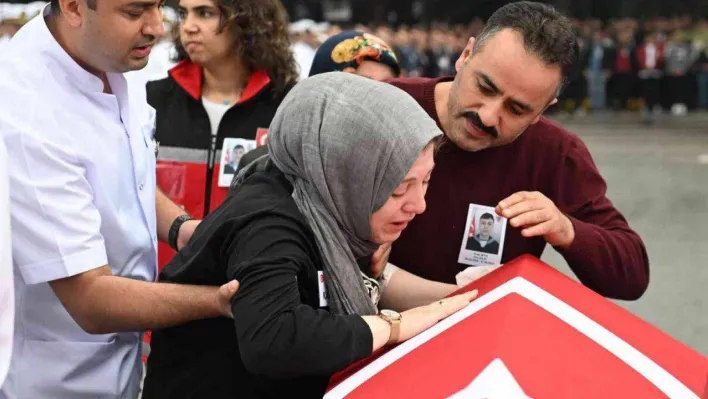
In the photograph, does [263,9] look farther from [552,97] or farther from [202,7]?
[552,97]

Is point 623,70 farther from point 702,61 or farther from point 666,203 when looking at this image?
point 666,203

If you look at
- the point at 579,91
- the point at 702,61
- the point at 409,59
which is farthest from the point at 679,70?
the point at 409,59

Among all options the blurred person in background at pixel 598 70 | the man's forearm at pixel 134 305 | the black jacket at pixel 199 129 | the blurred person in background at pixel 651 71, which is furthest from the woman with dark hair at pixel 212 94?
the blurred person in background at pixel 598 70

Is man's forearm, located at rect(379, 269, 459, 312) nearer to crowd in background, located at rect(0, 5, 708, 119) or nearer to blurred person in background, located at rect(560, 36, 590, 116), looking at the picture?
crowd in background, located at rect(0, 5, 708, 119)

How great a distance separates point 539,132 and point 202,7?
1.60 metres

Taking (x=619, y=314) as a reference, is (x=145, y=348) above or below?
below

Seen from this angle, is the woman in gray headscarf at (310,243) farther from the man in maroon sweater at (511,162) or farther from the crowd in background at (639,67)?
the crowd in background at (639,67)

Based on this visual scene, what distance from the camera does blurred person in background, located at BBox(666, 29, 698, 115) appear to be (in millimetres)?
18812

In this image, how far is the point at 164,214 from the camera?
2.65m

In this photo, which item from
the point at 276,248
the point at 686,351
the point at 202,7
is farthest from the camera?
the point at 202,7

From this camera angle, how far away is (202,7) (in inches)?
146

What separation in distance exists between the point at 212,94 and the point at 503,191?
160cm

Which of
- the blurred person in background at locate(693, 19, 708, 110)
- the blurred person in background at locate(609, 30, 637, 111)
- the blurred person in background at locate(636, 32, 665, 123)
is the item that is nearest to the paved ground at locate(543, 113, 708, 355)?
the blurred person in background at locate(636, 32, 665, 123)

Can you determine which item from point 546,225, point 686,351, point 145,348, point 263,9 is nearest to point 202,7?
point 263,9
